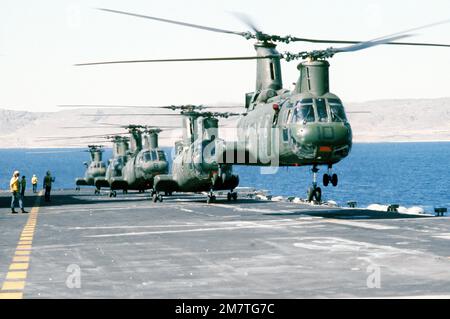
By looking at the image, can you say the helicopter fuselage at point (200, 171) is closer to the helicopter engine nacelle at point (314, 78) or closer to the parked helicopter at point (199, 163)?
the parked helicopter at point (199, 163)

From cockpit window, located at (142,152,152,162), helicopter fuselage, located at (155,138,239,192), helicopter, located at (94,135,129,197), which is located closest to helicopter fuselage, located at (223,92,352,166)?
helicopter fuselage, located at (155,138,239,192)

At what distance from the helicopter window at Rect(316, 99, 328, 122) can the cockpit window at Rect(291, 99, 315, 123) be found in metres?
0.23

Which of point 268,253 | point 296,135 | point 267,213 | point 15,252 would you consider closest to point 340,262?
point 268,253

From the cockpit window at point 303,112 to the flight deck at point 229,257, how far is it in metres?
3.60

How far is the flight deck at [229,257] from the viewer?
45.2 feet

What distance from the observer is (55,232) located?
26.5 meters

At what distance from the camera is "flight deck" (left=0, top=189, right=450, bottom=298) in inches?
543

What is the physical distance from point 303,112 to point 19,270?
13.6 m

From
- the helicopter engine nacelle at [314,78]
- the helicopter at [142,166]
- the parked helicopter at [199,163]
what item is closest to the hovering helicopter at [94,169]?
the helicopter at [142,166]

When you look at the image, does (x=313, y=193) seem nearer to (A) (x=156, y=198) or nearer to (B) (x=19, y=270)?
(B) (x=19, y=270)

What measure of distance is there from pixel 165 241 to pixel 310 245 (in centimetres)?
430

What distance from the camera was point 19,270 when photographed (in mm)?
16734

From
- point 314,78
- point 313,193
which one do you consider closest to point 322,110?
point 314,78
